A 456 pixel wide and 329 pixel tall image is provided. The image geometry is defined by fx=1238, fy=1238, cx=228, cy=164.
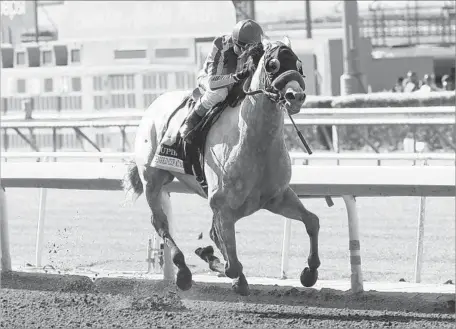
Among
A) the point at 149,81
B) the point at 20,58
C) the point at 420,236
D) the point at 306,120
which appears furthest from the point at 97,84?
the point at 420,236

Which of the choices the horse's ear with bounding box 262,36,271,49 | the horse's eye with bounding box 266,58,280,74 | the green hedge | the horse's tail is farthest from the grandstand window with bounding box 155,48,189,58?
the horse's eye with bounding box 266,58,280,74

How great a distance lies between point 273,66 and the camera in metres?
6.15

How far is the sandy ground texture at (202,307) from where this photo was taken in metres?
6.38

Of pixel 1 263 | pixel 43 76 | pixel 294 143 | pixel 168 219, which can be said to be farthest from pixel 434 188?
pixel 43 76

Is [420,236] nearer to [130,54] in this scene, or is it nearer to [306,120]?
[306,120]

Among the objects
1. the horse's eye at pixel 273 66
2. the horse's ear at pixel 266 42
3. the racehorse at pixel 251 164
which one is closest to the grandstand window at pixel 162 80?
the racehorse at pixel 251 164

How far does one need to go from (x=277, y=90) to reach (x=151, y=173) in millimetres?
1868

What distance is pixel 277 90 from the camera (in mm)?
6059

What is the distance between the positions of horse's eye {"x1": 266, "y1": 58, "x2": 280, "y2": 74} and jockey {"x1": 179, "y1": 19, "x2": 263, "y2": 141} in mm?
514

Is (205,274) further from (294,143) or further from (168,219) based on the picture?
(294,143)

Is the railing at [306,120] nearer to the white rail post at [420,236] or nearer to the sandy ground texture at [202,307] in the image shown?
the white rail post at [420,236]

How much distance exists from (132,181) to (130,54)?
1374 cm

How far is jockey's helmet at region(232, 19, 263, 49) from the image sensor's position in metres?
6.68

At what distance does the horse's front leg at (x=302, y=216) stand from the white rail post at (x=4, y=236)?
87.4 inches
